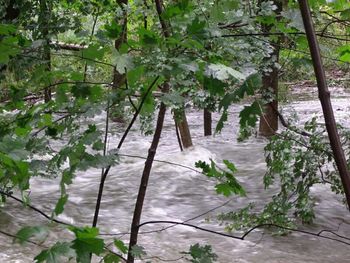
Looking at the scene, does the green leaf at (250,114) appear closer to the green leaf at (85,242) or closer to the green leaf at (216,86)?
the green leaf at (216,86)

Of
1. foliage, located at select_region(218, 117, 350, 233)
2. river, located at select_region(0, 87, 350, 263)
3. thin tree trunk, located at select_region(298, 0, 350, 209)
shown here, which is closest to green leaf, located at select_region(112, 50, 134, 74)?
thin tree trunk, located at select_region(298, 0, 350, 209)

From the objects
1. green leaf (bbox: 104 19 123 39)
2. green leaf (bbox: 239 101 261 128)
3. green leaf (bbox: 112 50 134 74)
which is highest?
green leaf (bbox: 104 19 123 39)

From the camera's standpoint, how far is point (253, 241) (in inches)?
185

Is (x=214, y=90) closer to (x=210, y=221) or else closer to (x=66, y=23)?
(x=66, y=23)

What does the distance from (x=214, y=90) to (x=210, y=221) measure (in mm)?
4158

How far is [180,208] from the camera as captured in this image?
19.0ft

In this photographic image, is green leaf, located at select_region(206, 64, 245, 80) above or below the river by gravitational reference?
above

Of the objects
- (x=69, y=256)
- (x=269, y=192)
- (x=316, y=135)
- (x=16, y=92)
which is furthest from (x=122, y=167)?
(x=69, y=256)

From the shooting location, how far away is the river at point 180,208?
14.3 ft

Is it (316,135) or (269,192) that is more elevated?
(316,135)

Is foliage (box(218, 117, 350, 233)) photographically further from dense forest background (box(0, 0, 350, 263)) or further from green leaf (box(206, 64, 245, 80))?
green leaf (box(206, 64, 245, 80))

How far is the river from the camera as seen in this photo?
14.3 feet

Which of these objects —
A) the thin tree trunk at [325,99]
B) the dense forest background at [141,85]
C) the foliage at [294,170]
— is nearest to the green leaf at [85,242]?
the dense forest background at [141,85]

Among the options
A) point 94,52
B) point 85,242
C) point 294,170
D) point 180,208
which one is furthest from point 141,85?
point 180,208
